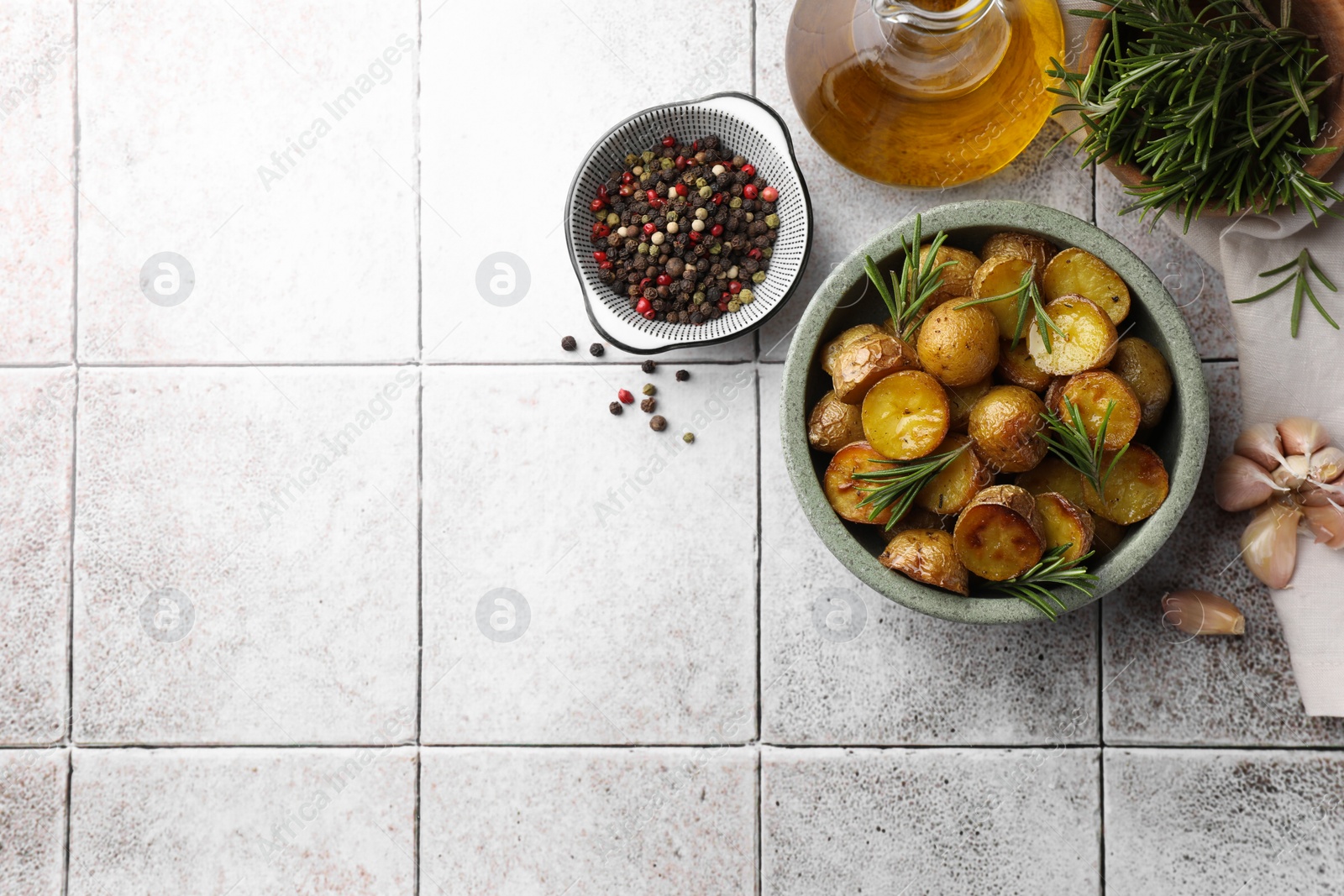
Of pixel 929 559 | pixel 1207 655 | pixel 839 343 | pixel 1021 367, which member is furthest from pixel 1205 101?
pixel 1207 655

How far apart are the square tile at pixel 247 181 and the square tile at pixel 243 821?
1.80 feet

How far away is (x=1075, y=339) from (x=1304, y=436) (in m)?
0.41

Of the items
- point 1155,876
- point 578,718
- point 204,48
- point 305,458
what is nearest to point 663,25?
point 204,48

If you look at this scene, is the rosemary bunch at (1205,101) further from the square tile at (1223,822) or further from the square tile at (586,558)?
the square tile at (1223,822)

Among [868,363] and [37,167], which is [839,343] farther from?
[37,167]

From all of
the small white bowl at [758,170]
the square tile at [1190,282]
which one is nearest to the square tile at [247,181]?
the small white bowl at [758,170]

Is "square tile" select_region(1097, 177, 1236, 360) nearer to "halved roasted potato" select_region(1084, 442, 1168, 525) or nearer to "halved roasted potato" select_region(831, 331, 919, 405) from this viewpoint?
"halved roasted potato" select_region(1084, 442, 1168, 525)

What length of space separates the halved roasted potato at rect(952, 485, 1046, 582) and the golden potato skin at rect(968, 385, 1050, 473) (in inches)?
1.2

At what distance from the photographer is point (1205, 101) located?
87 centimetres

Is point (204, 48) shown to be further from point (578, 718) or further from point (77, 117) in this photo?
point (578, 718)

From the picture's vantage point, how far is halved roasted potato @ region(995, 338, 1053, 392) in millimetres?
865

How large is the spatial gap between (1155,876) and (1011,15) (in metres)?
1.06

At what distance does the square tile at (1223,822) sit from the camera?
1.09 meters

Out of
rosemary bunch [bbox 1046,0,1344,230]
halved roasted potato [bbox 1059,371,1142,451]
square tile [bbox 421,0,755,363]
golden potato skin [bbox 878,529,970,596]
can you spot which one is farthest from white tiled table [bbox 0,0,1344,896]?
halved roasted potato [bbox 1059,371,1142,451]
